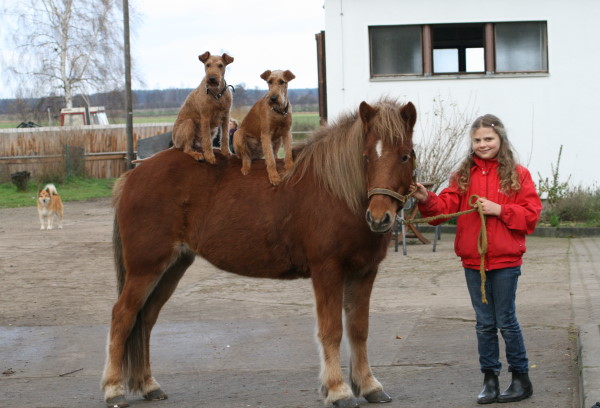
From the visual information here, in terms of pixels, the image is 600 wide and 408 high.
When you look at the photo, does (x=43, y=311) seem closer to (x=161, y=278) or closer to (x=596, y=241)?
(x=161, y=278)

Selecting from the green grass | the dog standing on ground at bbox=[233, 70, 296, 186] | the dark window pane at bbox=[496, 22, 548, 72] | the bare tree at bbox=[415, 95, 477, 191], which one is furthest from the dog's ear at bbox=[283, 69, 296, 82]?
the green grass

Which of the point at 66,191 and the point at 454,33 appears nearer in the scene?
the point at 454,33

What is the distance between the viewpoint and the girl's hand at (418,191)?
17.3 ft

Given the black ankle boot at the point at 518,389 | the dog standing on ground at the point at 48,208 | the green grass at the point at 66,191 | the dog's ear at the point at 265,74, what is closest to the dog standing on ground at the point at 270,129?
the dog's ear at the point at 265,74

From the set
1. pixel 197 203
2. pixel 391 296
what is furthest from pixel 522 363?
pixel 391 296

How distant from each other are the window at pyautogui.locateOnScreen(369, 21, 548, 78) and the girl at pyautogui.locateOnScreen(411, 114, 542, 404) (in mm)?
14267

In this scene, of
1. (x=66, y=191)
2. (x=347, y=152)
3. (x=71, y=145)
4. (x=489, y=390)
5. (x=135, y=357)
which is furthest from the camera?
(x=71, y=145)

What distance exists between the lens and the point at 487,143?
5.32m

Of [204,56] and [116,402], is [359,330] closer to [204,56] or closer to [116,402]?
[116,402]

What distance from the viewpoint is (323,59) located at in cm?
2053

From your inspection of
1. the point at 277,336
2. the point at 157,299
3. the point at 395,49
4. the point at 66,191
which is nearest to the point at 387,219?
the point at 157,299

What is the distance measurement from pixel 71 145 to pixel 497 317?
101ft

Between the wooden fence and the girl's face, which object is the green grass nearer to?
the wooden fence

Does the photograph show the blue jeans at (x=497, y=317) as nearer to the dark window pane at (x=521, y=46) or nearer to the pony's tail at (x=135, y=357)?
the pony's tail at (x=135, y=357)
